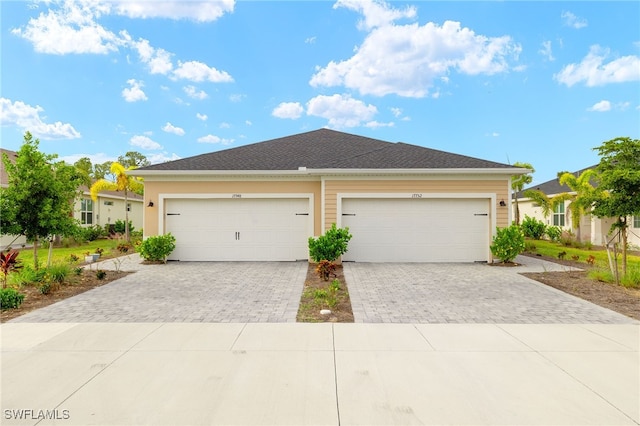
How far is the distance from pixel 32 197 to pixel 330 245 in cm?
783

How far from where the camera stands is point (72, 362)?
3.46m

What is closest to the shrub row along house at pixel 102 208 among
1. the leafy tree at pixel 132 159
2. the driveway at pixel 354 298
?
the driveway at pixel 354 298

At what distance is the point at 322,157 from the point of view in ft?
42.8

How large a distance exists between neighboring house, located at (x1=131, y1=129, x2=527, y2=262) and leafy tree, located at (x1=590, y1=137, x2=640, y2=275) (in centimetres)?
273

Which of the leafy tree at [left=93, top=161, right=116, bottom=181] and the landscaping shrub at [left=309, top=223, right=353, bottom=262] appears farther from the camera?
the leafy tree at [left=93, top=161, right=116, bottom=181]

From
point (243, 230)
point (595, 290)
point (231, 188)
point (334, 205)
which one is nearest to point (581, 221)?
point (595, 290)

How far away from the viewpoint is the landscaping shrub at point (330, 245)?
964 centimetres

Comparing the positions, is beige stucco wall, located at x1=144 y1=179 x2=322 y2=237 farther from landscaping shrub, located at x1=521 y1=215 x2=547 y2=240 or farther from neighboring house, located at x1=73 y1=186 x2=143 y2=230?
landscaping shrub, located at x1=521 y1=215 x2=547 y2=240

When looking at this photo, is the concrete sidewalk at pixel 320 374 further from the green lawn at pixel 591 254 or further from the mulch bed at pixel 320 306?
the green lawn at pixel 591 254

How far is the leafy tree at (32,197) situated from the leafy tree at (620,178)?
1354 cm

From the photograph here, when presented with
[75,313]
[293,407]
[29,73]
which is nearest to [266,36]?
[29,73]

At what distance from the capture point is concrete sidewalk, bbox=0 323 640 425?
8.38 feet

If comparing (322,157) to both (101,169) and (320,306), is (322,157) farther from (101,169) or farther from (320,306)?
(101,169)

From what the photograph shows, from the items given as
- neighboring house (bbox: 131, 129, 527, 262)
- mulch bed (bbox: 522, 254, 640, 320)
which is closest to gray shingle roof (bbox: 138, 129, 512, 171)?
neighboring house (bbox: 131, 129, 527, 262)
